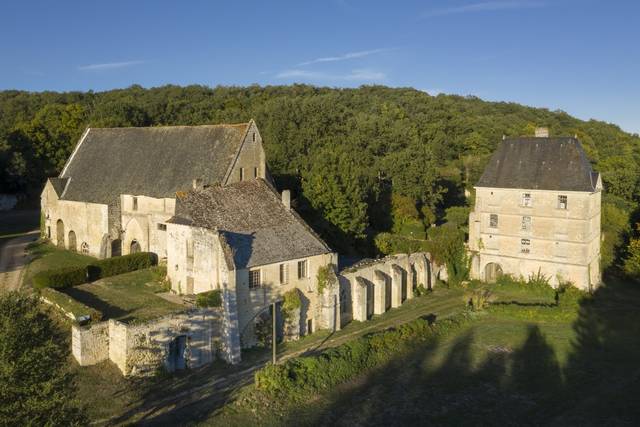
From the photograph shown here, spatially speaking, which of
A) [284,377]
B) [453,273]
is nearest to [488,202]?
[453,273]

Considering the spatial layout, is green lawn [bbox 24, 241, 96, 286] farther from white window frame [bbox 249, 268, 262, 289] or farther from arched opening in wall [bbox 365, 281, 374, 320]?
arched opening in wall [bbox 365, 281, 374, 320]

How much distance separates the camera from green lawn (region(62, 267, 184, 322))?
1270 inches

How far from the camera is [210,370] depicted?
29.7m

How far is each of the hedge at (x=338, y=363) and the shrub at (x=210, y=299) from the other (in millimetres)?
4680

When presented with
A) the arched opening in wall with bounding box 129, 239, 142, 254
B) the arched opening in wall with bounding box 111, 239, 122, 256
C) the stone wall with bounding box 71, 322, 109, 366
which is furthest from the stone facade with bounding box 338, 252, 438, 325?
the arched opening in wall with bounding box 111, 239, 122, 256

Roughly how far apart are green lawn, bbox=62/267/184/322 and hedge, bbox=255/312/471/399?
7.89m

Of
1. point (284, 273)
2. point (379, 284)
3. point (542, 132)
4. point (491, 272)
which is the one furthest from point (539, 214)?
point (284, 273)

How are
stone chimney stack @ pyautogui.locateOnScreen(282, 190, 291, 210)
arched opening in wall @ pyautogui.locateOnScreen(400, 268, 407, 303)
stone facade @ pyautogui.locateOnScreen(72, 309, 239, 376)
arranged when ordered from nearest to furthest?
stone facade @ pyautogui.locateOnScreen(72, 309, 239, 376)
stone chimney stack @ pyautogui.locateOnScreen(282, 190, 291, 210)
arched opening in wall @ pyautogui.locateOnScreen(400, 268, 407, 303)

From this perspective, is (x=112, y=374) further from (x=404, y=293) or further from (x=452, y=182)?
(x=452, y=182)

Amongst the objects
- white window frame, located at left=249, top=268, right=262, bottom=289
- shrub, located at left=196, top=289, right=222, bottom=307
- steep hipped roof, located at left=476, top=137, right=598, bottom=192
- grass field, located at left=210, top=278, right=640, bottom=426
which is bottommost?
grass field, located at left=210, top=278, right=640, bottom=426

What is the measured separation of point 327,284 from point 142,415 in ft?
47.3

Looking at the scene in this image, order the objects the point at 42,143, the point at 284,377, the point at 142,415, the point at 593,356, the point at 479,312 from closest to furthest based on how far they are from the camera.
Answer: the point at 142,415, the point at 284,377, the point at 593,356, the point at 479,312, the point at 42,143

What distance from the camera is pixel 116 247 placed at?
46.7 m

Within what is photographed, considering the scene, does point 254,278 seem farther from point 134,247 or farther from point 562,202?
point 562,202
